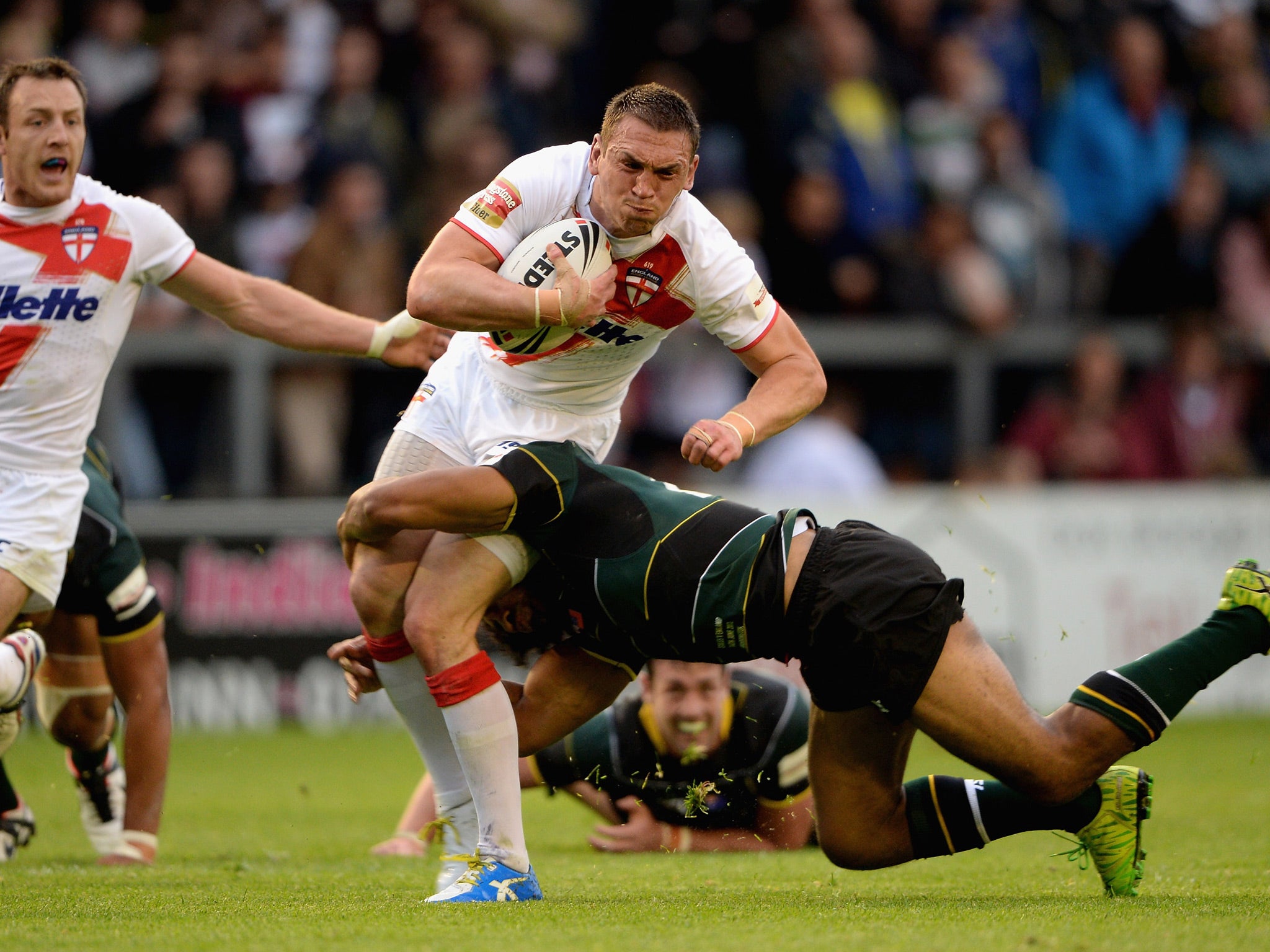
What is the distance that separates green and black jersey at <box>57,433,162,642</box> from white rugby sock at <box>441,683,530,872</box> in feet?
7.05

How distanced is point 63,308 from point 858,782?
3.08 meters

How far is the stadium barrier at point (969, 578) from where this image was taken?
11.0m

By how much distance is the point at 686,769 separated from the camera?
652 centimetres

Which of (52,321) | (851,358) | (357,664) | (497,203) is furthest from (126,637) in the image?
(851,358)

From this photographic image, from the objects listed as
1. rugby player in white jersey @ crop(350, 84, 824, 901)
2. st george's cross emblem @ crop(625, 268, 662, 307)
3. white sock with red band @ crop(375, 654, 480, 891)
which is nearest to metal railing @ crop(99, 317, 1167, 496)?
rugby player in white jersey @ crop(350, 84, 824, 901)

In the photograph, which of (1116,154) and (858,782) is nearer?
(858,782)

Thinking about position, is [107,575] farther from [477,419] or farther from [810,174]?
[810,174]

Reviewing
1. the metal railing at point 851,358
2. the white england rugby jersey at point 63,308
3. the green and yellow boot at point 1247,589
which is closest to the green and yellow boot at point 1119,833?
the green and yellow boot at point 1247,589

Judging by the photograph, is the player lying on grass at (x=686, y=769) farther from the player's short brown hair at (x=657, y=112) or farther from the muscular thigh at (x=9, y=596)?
the player's short brown hair at (x=657, y=112)

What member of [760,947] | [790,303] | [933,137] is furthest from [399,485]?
[933,137]

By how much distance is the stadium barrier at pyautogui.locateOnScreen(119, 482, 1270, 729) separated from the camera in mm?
11000

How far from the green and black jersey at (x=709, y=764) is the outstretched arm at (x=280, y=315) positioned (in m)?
1.79

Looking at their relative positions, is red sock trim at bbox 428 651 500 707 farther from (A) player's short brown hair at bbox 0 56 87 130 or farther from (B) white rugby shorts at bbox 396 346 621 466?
(A) player's short brown hair at bbox 0 56 87 130

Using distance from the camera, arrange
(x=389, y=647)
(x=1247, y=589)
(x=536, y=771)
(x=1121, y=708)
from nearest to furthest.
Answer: (x=1121, y=708) → (x=1247, y=589) → (x=389, y=647) → (x=536, y=771)
